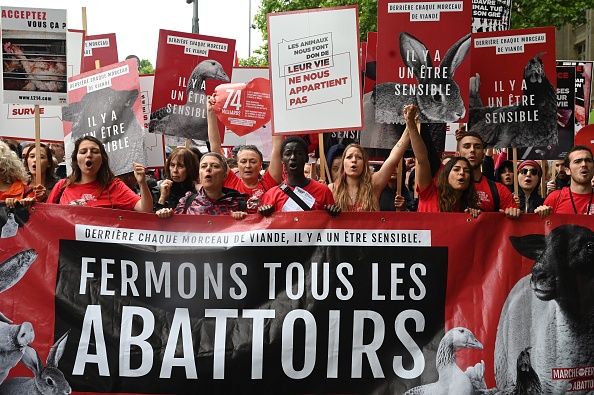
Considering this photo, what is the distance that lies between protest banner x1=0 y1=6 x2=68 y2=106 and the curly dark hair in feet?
9.07

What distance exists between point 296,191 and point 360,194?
1.52 feet

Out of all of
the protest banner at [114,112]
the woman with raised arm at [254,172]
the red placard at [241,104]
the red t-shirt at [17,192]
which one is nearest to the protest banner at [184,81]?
the red placard at [241,104]

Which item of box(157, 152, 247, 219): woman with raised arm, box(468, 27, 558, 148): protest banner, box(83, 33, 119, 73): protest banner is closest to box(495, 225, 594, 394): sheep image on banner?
box(157, 152, 247, 219): woman with raised arm

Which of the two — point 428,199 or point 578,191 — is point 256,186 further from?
point 578,191

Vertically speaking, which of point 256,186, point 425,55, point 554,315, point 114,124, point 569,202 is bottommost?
point 554,315

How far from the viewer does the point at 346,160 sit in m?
6.75

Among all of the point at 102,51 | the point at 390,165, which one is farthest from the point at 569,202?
the point at 102,51

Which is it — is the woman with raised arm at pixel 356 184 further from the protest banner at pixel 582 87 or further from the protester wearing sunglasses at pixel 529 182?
the protest banner at pixel 582 87

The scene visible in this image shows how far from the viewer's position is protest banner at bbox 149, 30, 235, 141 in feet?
31.1

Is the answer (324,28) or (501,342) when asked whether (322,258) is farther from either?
(324,28)

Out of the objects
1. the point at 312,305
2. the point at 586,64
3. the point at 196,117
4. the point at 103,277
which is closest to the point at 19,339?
the point at 103,277

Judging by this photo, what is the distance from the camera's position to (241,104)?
9.08 m

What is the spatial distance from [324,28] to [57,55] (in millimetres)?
1950

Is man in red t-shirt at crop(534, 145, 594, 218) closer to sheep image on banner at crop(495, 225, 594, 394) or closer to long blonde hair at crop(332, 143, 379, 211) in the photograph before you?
sheep image on banner at crop(495, 225, 594, 394)
